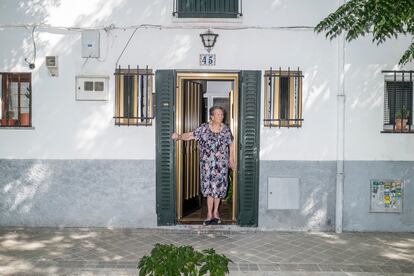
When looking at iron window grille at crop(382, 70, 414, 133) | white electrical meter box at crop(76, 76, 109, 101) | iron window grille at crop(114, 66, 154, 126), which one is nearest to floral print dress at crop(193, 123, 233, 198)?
iron window grille at crop(114, 66, 154, 126)

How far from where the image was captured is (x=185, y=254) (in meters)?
3.04

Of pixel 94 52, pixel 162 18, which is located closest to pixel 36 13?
pixel 94 52

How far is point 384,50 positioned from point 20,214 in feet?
22.6

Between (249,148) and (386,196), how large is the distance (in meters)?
2.51

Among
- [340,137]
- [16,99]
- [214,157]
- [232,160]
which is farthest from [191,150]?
[16,99]

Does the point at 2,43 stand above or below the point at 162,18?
below

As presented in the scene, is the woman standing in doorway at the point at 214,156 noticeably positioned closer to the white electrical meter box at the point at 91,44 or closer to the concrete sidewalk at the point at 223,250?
the concrete sidewalk at the point at 223,250

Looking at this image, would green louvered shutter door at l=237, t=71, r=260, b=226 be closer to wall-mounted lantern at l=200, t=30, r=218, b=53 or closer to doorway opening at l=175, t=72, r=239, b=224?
doorway opening at l=175, t=72, r=239, b=224

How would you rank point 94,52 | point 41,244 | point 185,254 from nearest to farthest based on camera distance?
point 185,254 < point 41,244 < point 94,52

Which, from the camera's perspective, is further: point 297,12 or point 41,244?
point 297,12

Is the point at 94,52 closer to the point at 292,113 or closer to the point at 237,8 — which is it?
the point at 237,8

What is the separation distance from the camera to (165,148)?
7043mm

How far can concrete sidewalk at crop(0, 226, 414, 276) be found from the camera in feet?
17.3

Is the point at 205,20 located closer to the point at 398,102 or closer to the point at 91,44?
the point at 91,44
